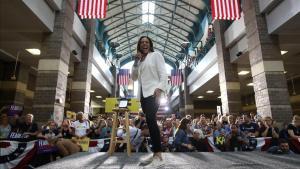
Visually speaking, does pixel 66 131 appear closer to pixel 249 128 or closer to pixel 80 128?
pixel 80 128

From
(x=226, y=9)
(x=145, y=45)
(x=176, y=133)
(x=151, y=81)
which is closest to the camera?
(x=151, y=81)

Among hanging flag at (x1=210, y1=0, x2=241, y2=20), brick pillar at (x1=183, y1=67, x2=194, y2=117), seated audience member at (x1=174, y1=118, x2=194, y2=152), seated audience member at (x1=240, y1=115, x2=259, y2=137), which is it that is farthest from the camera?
brick pillar at (x1=183, y1=67, x2=194, y2=117)

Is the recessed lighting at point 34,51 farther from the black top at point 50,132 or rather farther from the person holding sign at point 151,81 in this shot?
the person holding sign at point 151,81

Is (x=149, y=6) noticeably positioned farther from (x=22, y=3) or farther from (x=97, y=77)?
(x=22, y=3)

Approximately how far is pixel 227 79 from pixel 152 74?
37.1 ft

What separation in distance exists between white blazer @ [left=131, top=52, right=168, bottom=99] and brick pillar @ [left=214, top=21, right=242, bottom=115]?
10.9 m

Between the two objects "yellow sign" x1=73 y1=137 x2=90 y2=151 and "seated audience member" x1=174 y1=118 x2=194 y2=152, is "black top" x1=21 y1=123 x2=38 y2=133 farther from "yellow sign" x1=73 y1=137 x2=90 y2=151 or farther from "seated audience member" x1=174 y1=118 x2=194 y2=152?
"seated audience member" x1=174 y1=118 x2=194 y2=152

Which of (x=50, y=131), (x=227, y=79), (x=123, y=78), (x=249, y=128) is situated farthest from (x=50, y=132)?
(x=123, y=78)

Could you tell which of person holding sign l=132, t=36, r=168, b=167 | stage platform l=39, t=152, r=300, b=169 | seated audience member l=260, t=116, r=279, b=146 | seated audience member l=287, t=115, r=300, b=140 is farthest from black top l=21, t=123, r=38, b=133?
seated audience member l=287, t=115, r=300, b=140

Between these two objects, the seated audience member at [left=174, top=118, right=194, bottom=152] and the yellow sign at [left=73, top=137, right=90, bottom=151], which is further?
the yellow sign at [left=73, top=137, right=90, bottom=151]

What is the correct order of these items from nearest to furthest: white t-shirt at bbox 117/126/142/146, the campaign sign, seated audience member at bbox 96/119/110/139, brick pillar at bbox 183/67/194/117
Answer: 1. white t-shirt at bbox 117/126/142/146
2. seated audience member at bbox 96/119/110/139
3. the campaign sign
4. brick pillar at bbox 183/67/194/117

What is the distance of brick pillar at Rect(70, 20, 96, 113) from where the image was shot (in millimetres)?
13852

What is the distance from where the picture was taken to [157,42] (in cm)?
3353

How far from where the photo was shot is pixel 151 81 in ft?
10.8
